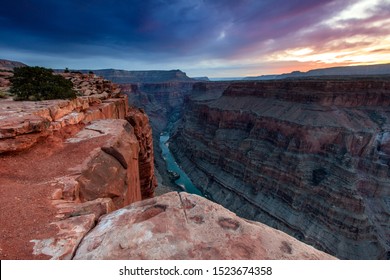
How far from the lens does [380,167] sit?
94.9 feet

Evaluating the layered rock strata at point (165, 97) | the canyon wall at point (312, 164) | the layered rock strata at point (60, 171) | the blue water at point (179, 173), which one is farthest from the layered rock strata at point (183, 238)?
the layered rock strata at point (165, 97)

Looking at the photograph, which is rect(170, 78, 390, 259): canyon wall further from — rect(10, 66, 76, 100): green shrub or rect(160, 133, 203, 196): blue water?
rect(10, 66, 76, 100): green shrub

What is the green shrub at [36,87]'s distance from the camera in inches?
457

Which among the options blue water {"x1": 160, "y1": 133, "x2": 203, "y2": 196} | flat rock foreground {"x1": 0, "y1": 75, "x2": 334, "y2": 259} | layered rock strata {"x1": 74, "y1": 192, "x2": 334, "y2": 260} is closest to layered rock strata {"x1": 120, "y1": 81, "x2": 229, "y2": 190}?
blue water {"x1": 160, "y1": 133, "x2": 203, "y2": 196}

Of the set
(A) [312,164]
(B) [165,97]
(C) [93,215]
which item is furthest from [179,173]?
(B) [165,97]

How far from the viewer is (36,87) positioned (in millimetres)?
12008

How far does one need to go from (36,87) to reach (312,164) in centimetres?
3500

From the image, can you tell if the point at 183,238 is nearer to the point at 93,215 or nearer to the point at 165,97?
the point at 93,215

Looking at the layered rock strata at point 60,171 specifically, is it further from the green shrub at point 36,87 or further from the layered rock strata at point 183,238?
the green shrub at point 36,87

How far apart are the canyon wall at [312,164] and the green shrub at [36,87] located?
2942cm

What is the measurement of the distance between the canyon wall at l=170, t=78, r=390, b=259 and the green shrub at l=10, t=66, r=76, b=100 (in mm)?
29424

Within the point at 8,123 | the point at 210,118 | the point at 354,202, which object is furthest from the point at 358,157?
the point at 8,123

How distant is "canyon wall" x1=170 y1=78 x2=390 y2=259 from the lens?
26344mm

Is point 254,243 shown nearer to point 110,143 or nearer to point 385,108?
point 110,143
